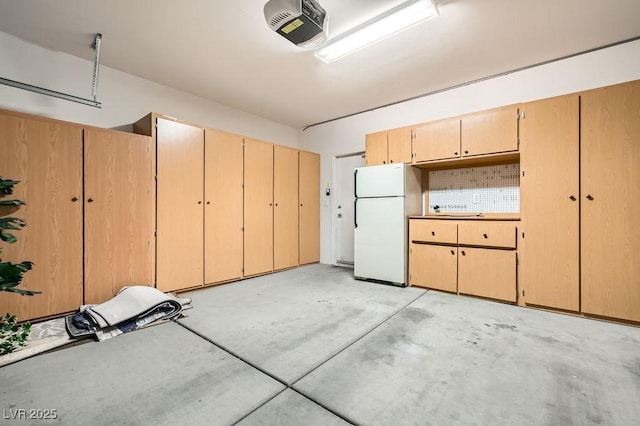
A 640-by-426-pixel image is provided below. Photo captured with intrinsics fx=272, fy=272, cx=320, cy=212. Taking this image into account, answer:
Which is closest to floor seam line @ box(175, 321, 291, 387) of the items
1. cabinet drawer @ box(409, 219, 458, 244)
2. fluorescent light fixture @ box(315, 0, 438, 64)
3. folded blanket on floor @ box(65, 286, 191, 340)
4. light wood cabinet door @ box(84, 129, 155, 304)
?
folded blanket on floor @ box(65, 286, 191, 340)

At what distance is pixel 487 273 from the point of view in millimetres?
3316

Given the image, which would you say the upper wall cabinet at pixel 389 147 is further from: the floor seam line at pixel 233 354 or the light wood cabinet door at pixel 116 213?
the floor seam line at pixel 233 354

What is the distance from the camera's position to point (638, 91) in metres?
2.57

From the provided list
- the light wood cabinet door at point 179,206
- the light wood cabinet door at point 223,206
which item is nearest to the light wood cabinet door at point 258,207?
the light wood cabinet door at point 223,206

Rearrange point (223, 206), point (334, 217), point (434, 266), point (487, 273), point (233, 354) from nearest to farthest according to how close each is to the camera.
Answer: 1. point (233, 354)
2. point (487, 273)
3. point (434, 266)
4. point (223, 206)
5. point (334, 217)

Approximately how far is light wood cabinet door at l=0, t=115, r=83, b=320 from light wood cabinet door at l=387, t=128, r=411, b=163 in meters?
3.84

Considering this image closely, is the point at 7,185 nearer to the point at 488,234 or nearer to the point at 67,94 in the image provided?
the point at 67,94

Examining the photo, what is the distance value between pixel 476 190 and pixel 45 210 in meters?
5.09

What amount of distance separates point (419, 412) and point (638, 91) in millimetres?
3507

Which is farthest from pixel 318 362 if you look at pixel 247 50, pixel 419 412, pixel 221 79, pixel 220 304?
pixel 221 79

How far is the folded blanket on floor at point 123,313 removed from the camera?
7.75 ft

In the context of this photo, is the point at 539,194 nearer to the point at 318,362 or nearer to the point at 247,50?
the point at 318,362

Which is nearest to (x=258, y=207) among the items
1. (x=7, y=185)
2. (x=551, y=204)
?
(x=7, y=185)

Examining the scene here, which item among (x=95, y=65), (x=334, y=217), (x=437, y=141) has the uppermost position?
(x=95, y=65)
